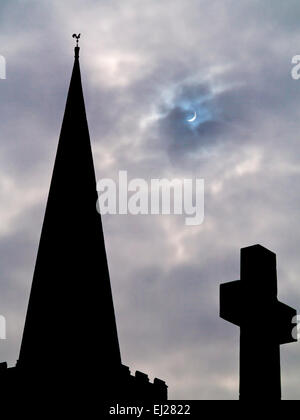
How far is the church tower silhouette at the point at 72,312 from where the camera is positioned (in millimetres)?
38844

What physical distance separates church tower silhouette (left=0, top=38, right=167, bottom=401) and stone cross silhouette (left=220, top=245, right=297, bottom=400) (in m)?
29.3

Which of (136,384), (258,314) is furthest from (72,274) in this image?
(258,314)

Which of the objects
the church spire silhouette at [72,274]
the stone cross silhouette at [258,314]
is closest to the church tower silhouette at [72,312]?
the church spire silhouette at [72,274]

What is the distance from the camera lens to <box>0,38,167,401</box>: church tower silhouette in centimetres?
3884

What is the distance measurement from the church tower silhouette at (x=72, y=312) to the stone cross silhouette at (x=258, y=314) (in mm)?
29278

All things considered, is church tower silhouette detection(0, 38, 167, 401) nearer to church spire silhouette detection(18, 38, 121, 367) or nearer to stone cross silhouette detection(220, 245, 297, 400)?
church spire silhouette detection(18, 38, 121, 367)

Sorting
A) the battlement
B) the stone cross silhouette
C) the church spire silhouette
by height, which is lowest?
the stone cross silhouette

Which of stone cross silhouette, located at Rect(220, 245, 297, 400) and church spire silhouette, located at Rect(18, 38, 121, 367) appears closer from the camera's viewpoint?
stone cross silhouette, located at Rect(220, 245, 297, 400)

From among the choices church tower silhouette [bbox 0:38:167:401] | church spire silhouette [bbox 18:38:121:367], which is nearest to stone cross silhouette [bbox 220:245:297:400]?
church tower silhouette [bbox 0:38:167:401]

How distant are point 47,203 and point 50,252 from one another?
281 cm

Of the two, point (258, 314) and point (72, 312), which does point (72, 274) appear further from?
point (258, 314)

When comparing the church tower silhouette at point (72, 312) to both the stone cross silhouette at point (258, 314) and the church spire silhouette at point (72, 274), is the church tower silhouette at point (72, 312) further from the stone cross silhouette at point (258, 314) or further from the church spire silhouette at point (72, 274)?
the stone cross silhouette at point (258, 314)

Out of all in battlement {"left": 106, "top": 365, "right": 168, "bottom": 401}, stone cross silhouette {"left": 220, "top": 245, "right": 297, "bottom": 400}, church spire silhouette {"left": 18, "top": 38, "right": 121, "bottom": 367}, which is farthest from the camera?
church spire silhouette {"left": 18, "top": 38, "right": 121, "bottom": 367}
